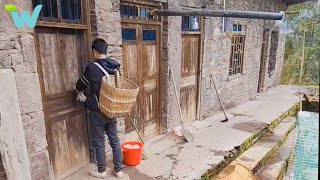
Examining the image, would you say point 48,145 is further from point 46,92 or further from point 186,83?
point 186,83

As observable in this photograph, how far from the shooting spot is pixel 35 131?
2969 mm

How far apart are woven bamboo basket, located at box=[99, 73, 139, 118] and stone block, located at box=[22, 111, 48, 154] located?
2.39 feet

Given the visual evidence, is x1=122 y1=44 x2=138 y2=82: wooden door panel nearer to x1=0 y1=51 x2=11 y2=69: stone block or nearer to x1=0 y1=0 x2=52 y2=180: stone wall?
x1=0 y1=0 x2=52 y2=180: stone wall

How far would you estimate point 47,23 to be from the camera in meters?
3.04

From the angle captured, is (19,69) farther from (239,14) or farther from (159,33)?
(239,14)

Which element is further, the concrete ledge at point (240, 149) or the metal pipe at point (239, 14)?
the concrete ledge at point (240, 149)

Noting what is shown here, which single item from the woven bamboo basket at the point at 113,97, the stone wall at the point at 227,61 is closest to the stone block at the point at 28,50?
the woven bamboo basket at the point at 113,97

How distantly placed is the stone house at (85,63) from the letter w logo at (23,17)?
0.19 feet

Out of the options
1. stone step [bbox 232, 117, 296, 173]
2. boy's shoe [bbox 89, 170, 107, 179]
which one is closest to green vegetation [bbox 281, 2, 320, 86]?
stone step [bbox 232, 117, 296, 173]

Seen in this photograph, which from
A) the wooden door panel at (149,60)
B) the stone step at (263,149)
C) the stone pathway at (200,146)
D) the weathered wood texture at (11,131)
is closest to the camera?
the weathered wood texture at (11,131)

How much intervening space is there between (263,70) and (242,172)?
741 cm

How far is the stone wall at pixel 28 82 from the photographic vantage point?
2.61 meters

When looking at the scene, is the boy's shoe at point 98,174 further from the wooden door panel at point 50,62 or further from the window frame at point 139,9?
the window frame at point 139,9

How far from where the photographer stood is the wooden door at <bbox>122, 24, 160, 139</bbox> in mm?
4371
